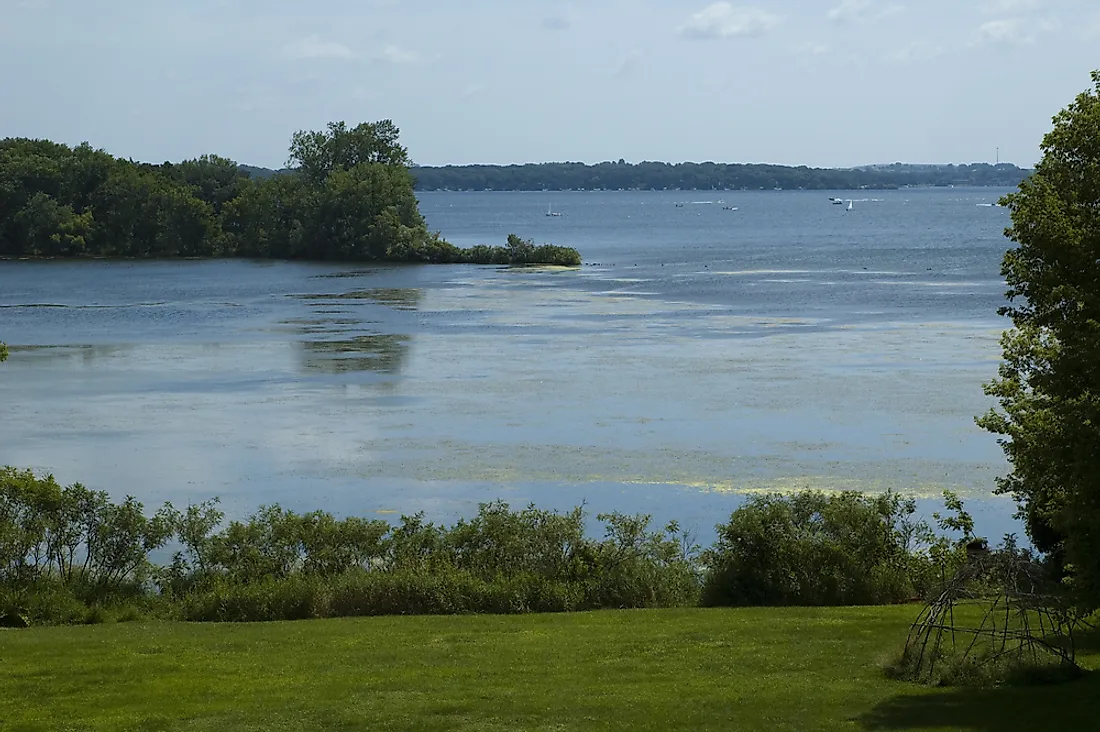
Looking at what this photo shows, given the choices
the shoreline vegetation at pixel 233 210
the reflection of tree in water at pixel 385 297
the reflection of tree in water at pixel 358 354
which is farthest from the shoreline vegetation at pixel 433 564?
the shoreline vegetation at pixel 233 210

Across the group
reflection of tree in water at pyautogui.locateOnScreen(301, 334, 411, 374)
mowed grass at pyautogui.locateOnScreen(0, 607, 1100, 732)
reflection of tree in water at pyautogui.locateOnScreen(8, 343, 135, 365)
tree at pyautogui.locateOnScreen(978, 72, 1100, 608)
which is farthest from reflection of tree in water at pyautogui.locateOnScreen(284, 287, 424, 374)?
tree at pyautogui.locateOnScreen(978, 72, 1100, 608)

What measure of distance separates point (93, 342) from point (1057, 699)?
48.2 metres

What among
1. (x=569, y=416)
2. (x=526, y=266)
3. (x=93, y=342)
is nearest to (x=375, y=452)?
(x=569, y=416)

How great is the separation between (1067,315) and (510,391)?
1069 inches

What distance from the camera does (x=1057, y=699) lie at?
502 inches

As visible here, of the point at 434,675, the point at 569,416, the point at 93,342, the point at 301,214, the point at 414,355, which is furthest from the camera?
the point at 301,214

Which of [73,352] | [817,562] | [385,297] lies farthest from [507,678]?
[385,297]

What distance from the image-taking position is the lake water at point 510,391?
28.2m

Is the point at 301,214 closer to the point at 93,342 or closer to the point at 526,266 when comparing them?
the point at 526,266

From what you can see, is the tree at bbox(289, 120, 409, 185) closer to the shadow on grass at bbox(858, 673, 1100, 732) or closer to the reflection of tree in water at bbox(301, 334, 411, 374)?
the reflection of tree in water at bbox(301, 334, 411, 374)

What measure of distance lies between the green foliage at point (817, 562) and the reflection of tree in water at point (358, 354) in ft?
86.9

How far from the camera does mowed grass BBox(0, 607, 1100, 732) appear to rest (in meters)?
12.8

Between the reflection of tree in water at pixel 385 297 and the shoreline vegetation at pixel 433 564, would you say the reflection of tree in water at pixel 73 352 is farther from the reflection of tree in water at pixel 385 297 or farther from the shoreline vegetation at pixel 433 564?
the shoreline vegetation at pixel 433 564

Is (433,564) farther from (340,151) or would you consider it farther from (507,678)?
(340,151)
